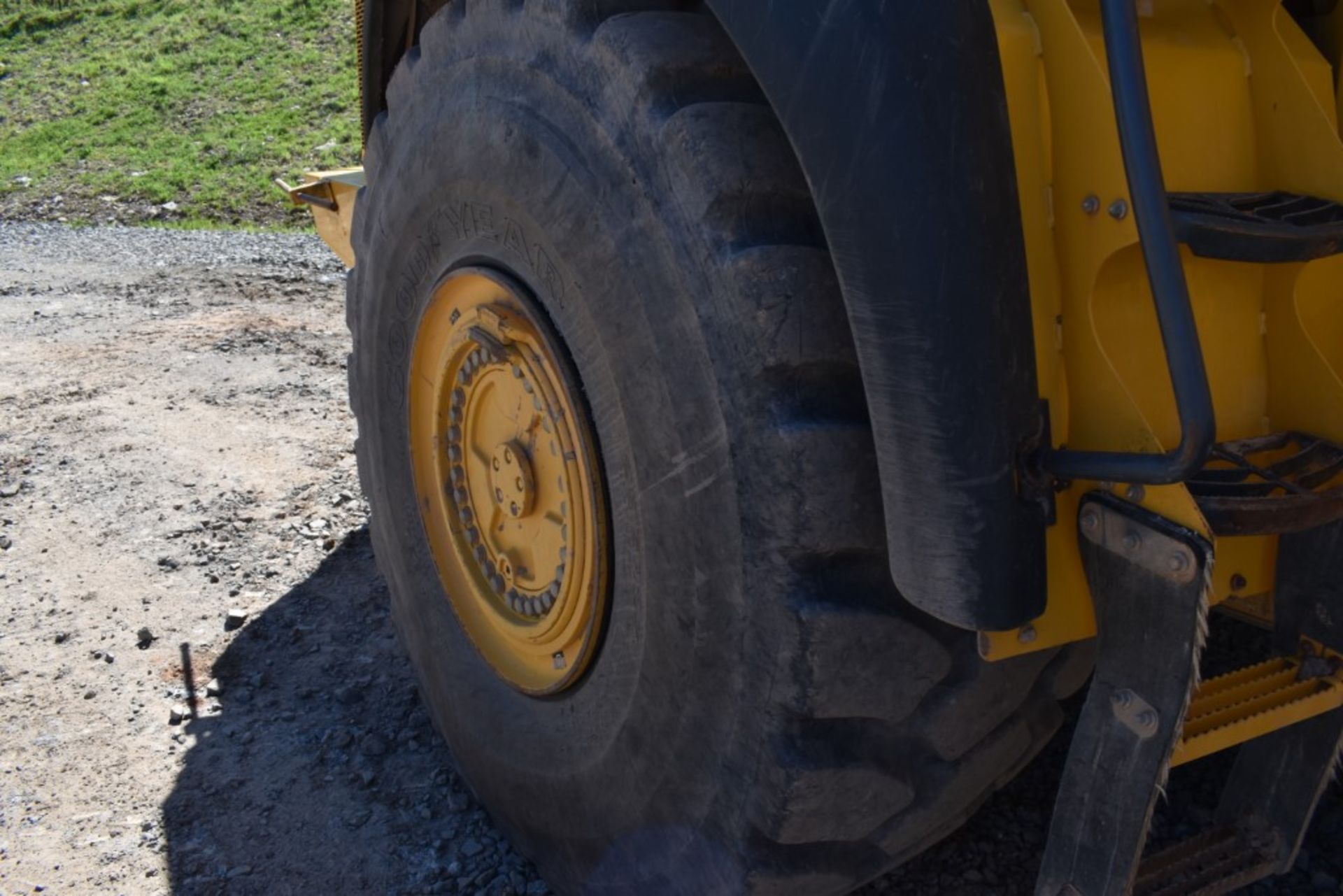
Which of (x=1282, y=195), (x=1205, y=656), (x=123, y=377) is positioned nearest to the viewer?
(x=1282, y=195)

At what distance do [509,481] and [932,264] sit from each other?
3.37 ft

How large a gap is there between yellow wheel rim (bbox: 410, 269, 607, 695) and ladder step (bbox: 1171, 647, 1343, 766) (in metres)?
0.87

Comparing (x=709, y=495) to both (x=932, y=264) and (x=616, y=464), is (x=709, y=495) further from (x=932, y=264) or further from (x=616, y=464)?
(x=932, y=264)

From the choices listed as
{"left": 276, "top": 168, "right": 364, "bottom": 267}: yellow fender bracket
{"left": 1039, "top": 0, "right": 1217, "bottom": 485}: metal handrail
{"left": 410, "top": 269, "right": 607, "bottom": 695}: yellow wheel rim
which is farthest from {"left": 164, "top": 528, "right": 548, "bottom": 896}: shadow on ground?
{"left": 1039, "top": 0, "right": 1217, "bottom": 485}: metal handrail

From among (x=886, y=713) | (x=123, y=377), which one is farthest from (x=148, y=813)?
(x=123, y=377)

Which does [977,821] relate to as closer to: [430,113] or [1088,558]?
[1088,558]

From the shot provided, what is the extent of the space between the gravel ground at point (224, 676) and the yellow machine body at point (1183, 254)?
113 cm

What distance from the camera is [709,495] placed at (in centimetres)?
168

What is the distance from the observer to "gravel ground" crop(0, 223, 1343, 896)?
8.69 feet

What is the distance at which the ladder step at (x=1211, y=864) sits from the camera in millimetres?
1831

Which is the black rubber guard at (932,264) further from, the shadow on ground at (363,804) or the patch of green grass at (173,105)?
the patch of green grass at (173,105)

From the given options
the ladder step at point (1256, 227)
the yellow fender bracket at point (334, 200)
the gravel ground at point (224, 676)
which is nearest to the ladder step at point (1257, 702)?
the ladder step at point (1256, 227)

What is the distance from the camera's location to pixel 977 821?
2.58 m

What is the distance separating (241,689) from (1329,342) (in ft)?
9.01
